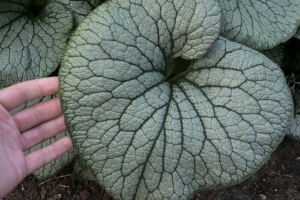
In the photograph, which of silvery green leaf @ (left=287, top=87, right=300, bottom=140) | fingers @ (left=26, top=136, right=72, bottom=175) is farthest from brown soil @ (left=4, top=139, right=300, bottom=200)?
fingers @ (left=26, top=136, right=72, bottom=175)

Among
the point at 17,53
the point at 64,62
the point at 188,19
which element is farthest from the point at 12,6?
the point at 188,19

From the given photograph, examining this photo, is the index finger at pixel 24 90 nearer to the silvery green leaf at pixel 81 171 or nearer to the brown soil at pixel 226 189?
the silvery green leaf at pixel 81 171

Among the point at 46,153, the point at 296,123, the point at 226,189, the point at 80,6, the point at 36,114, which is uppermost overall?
the point at 80,6

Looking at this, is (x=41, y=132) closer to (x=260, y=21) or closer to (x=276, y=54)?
(x=260, y=21)

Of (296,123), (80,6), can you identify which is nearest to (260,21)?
(296,123)

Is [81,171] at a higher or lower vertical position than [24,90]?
lower

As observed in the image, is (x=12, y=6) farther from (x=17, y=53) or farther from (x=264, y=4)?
(x=264, y=4)

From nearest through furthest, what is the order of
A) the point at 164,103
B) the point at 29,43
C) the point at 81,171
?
the point at 164,103, the point at 29,43, the point at 81,171

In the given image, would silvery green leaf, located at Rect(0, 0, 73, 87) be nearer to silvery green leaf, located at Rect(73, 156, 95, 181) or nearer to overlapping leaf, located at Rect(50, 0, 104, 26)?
overlapping leaf, located at Rect(50, 0, 104, 26)
